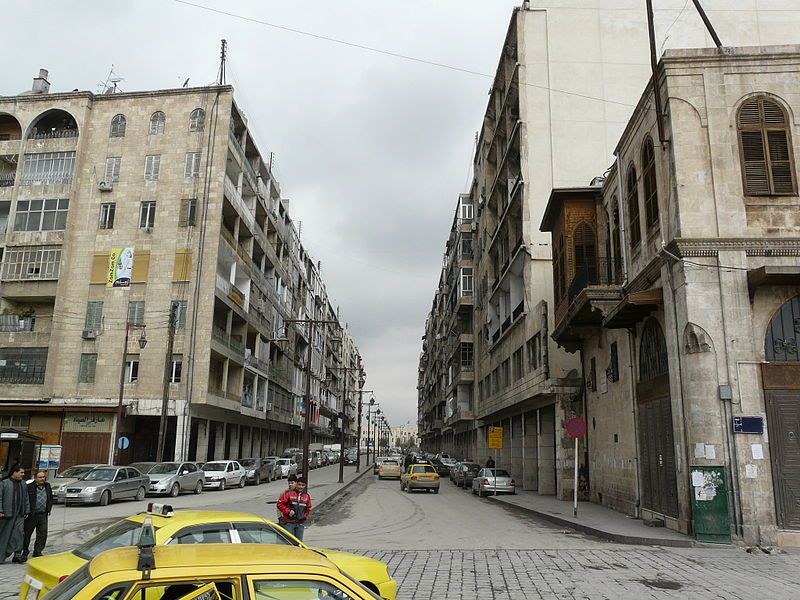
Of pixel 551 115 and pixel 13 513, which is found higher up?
pixel 551 115

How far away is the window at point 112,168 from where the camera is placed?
42156 millimetres

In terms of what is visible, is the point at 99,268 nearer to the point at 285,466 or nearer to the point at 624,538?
the point at 285,466

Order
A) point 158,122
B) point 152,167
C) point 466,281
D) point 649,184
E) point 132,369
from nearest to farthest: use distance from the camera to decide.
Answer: point 649,184
point 132,369
point 152,167
point 158,122
point 466,281

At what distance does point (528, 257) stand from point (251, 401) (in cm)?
2789

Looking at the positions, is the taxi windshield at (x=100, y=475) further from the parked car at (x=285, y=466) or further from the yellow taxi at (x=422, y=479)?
the parked car at (x=285, y=466)

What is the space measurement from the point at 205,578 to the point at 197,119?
4381cm

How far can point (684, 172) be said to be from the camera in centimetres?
1575

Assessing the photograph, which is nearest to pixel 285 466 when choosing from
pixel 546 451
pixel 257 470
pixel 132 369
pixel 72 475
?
pixel 257 470

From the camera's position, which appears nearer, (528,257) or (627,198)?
(627,198)

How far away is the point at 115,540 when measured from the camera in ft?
19.6

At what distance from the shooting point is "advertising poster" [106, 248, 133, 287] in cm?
4006

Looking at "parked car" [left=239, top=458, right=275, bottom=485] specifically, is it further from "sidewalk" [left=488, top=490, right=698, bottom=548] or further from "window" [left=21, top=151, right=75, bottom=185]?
"window" [left=21, top=151, right=75, bottom=185]

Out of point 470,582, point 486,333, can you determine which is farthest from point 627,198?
point 486,333

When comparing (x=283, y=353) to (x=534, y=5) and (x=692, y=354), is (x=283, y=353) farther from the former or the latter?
(x=692, y=354)
